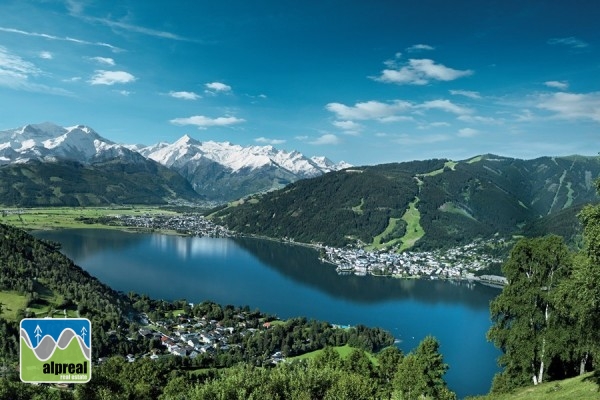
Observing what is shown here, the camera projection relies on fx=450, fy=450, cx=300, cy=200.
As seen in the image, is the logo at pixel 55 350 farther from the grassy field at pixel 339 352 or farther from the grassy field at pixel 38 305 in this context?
the grassy field at pixel 38 305

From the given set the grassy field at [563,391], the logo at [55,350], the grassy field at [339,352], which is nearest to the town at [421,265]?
the grassy field at [339,352]

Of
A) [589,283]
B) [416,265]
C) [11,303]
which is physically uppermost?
[589,283]

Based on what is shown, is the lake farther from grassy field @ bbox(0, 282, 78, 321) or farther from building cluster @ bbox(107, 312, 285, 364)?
grassy field @ bbox(0, 282, 78, 321)

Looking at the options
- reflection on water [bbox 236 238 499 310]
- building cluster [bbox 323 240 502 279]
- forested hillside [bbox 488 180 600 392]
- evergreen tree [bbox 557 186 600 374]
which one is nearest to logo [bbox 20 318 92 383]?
evergreen tree [bbox 557 186 600 374]

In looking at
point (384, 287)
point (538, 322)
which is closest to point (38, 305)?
point (538, 322)

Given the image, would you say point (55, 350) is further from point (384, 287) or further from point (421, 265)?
point (421, 265)
